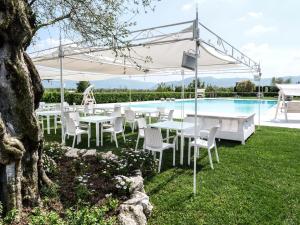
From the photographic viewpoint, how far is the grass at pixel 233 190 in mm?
3777

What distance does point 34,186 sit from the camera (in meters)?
3.42

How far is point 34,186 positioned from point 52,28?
8.23 ft

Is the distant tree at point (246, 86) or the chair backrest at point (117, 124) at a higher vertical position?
the distant tree at point (246, 86)

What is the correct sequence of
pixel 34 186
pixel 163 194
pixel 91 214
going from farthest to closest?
pixel 163 194 < pixel 34 186 < pixel 91 214

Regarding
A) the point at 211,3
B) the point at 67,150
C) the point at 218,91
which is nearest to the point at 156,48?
the point at 211,3

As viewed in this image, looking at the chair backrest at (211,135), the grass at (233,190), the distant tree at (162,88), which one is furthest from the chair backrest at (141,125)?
the distant tree at (162,88)

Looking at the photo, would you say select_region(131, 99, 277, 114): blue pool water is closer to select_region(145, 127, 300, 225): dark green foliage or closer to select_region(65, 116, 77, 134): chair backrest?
select_region(65, 116, 77, 134): chair backrest

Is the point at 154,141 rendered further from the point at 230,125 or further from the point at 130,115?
the point at 130,115

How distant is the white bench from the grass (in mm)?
830

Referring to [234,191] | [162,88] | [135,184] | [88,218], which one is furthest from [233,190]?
[162,88]

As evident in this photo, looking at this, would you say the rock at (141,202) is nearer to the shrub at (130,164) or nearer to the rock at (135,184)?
the rock at (135,184)

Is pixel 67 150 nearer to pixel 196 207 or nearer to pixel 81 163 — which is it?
pixel 81 163

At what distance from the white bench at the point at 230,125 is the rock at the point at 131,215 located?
15.9 ft

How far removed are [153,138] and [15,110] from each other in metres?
3.08
